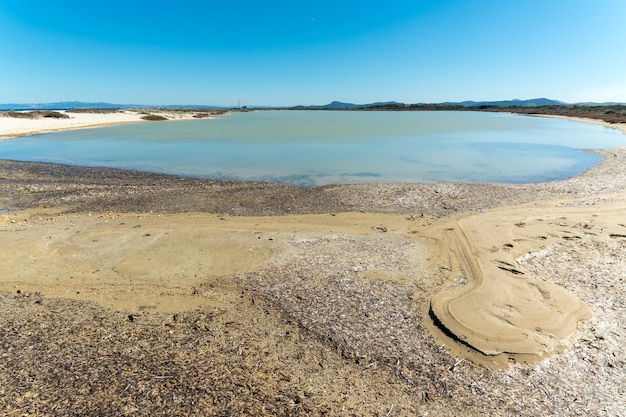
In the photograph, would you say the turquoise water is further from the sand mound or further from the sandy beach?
the sand mound

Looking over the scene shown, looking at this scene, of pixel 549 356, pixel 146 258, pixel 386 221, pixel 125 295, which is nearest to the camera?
pixel 549 356

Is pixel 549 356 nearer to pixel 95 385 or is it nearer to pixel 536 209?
pixel 95 385

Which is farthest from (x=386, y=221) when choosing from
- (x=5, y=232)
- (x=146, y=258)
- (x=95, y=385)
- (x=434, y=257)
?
(x=5, y=232)

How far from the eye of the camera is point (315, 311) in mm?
6375

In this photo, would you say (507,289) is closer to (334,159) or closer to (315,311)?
(315,311)

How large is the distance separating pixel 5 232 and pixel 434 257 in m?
12.2

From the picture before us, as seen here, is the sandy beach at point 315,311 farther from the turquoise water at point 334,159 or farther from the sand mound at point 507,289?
the turquoise water at point 334,159

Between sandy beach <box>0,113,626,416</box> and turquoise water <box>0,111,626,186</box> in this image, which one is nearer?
sandy beach <box>0,113,626,416</box>

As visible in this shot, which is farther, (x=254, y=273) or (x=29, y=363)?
(x=254, y=273)

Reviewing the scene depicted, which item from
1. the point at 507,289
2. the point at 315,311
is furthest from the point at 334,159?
the point at 315,311

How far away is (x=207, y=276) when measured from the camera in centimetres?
787

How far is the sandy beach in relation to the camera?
451 cm

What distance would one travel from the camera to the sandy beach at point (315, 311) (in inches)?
177

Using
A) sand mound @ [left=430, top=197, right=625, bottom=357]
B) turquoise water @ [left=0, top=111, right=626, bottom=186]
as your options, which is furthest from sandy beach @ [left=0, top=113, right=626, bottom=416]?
turquoise water @ [left=0, top=111, right=626, bottom=186]
